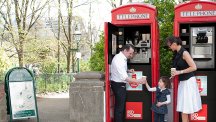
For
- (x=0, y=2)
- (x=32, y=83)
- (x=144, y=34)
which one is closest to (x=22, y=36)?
(x=0, y=2)

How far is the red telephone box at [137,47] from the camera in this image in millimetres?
7543

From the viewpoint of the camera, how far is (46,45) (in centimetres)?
2234

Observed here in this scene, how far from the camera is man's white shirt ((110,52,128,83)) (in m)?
7.15

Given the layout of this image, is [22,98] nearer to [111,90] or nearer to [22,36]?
[111,90]

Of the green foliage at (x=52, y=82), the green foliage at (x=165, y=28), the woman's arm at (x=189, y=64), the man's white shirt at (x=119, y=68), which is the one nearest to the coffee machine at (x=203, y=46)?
the woman's arm at (x=189, y=64)

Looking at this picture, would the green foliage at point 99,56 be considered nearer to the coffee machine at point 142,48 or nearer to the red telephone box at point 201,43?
Result: the coffee machine at point 142,48

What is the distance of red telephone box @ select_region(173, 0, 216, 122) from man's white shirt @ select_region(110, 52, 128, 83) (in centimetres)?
106

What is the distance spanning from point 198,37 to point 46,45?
15825mm

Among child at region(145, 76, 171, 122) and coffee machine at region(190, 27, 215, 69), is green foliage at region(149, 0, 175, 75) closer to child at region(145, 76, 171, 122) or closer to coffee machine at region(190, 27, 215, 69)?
coffee machine at region(190, 27, 215, 69)

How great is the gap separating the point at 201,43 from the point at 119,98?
6.41 ft

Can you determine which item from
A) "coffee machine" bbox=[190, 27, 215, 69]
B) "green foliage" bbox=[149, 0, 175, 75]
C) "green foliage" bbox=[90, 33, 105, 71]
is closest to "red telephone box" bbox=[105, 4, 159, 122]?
"coffee machine" bbox=[190, 27, 215, 69]

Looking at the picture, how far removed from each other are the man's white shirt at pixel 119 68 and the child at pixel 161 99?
2.24 ft

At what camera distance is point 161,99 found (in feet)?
23.4

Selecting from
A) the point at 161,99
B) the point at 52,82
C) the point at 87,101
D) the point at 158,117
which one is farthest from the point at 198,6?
the point at 52,82
